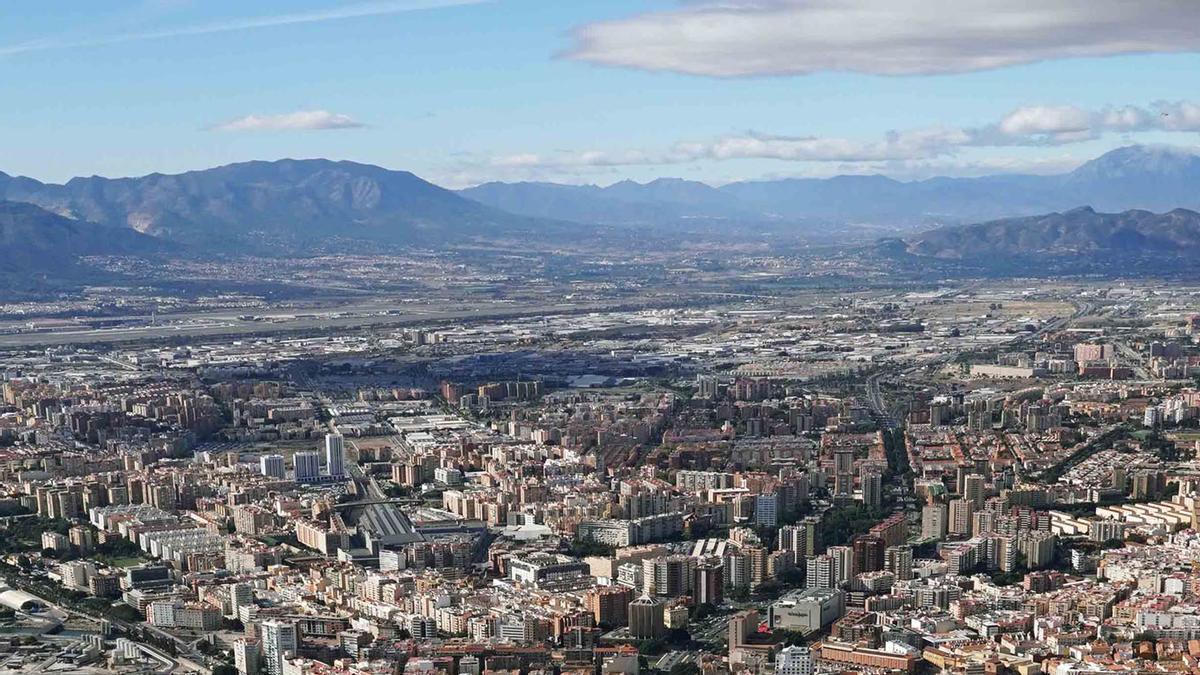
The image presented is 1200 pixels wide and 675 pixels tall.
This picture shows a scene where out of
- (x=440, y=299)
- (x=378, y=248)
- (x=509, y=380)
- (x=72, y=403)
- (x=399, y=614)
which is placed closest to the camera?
(x=399, y=614)

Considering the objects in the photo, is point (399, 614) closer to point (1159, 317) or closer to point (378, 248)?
point (1159, 317)

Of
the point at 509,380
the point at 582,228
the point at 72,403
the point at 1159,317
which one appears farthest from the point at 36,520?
the point at 582,228

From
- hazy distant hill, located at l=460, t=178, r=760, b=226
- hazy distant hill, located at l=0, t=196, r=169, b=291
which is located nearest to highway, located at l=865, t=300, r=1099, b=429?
hazy distant hill, located at l=0, t=196, r=169, b=291

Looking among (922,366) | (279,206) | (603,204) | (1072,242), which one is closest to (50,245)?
(279,206)

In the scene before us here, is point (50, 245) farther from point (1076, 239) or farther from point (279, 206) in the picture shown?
point (1076, 239)

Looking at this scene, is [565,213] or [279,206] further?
[565,213]

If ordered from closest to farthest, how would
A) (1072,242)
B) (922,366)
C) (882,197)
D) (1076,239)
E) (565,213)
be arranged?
(922,366) → (1072,242) → (1076,239) → (565,213) → (882,197)

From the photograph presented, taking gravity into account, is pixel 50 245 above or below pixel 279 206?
below
